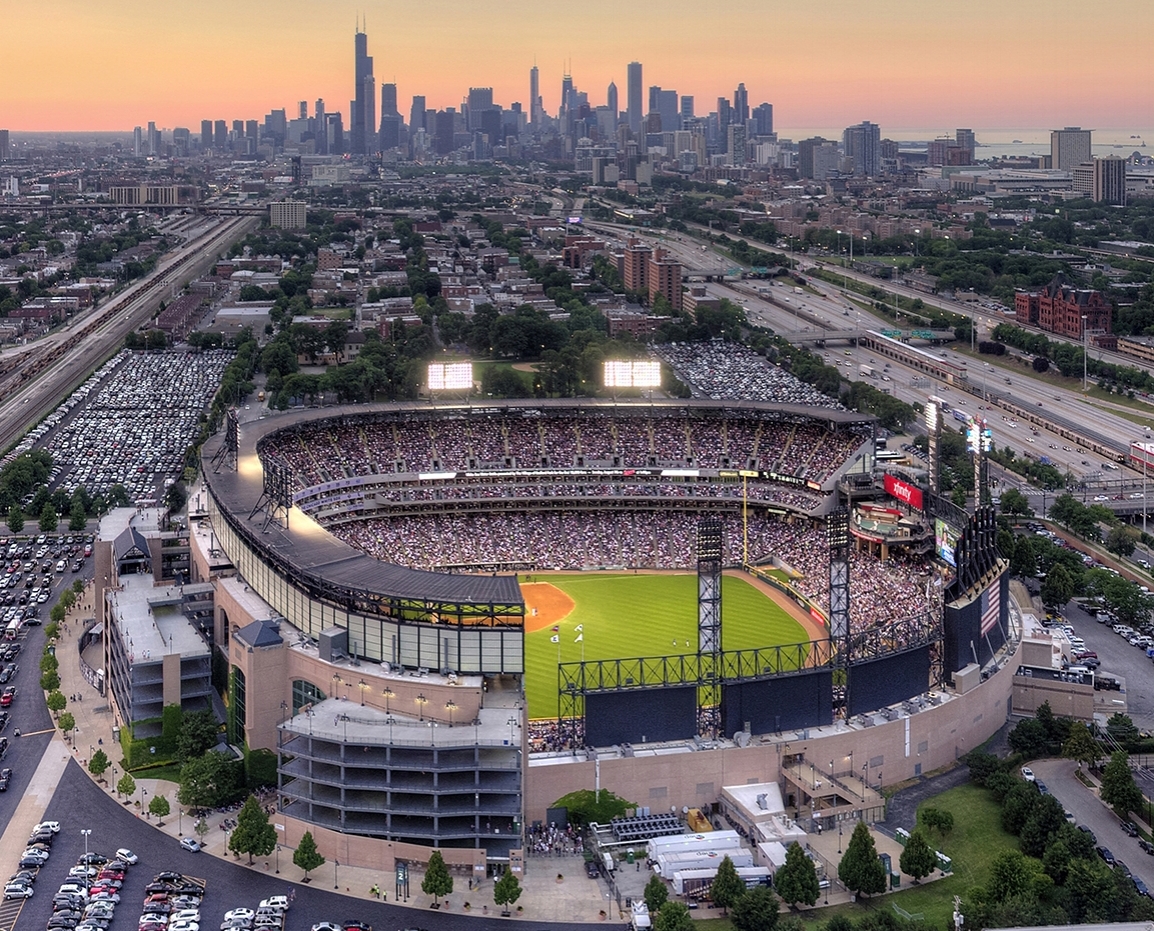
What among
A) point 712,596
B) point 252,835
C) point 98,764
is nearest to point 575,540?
point 712,596

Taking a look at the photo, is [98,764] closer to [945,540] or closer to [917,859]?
[917,859]

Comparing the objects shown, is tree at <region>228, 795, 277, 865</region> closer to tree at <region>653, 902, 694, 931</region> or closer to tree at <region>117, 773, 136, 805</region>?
tree at <region>117, 773, 136, 805</region>

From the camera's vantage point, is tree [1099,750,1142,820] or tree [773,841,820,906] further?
tree [1099,750,1142,820]

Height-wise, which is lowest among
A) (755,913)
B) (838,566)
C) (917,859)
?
(755,913)

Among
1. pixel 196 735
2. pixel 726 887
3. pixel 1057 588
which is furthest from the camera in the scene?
pixel 1057 588

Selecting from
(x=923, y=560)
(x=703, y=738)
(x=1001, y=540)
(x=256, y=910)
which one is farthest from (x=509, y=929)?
(x=1001, y=540)

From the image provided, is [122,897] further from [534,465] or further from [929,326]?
[929,326]

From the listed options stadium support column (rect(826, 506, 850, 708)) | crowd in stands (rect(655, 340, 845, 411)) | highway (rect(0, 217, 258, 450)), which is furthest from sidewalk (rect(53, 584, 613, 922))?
crowd in stands (rect(655, 340, 845, 411))
